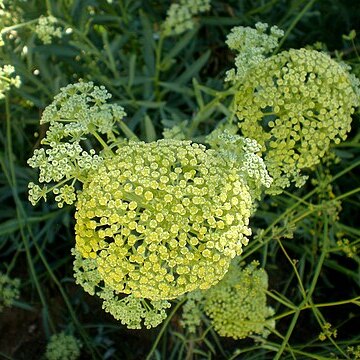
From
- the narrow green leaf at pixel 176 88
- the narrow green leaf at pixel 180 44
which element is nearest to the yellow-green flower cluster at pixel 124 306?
the narrow green leaf at pixel 176 88

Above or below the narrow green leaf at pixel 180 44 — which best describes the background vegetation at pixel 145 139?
below

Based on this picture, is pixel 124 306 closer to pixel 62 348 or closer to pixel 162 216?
pixel 162 216

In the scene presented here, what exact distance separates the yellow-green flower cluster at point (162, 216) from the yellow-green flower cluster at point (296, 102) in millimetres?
328

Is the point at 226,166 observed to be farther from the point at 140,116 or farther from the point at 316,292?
the point at 316,292

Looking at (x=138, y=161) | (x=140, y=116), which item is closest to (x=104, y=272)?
(x=138, y=161)

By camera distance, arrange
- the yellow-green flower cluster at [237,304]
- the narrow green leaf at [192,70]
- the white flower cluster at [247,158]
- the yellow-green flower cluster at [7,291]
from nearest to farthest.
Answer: the white flower cluster at [247,158] < the yellow-green flower cluster at [237,304] < the yellow-green flower cluster at [7,291] < the narrow green leaf at [192,70]

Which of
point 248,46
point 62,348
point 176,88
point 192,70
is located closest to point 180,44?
point 192,70

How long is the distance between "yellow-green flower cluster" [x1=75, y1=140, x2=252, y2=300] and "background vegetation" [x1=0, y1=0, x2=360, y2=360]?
1.17 metres

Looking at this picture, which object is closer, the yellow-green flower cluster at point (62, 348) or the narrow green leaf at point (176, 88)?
the yellow-green flower cluster at point (62, 348)

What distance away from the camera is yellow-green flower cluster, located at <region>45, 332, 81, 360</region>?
9.61 ft

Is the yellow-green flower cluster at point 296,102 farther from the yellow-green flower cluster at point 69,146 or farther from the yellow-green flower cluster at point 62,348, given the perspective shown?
the yellow-green flower cluster at point 62,348

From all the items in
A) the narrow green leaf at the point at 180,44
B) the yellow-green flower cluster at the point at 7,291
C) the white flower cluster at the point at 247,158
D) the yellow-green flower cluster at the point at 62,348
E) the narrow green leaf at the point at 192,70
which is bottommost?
the yellow-green flower cluster at the point at 62,348

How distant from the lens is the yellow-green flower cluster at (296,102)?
207 centimetres

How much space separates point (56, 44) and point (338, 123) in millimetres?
1603
